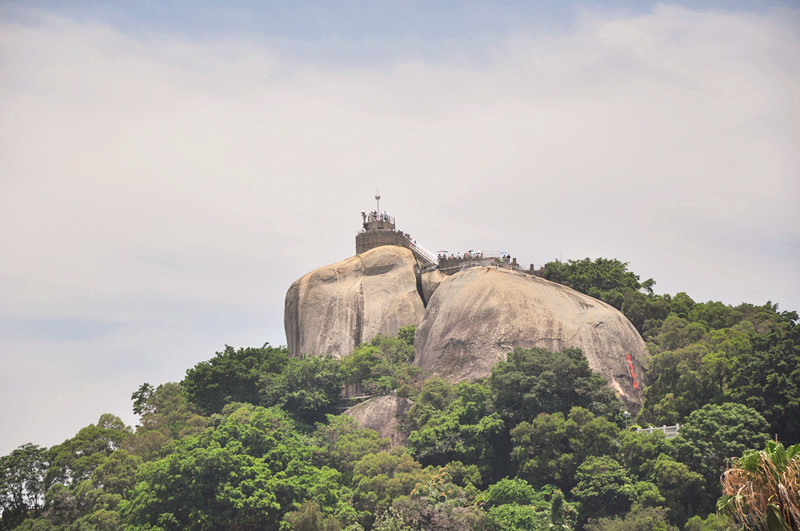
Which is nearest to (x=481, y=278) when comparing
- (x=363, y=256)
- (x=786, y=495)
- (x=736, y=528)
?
(x=363, y=256)

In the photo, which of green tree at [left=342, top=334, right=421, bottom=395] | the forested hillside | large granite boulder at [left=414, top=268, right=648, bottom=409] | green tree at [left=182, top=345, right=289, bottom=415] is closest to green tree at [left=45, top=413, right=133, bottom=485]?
the forested hillside

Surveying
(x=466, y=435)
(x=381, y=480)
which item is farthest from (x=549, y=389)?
(x=381, y=480)

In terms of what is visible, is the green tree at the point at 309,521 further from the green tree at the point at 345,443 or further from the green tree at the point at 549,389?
the green tree at the point at 549,389

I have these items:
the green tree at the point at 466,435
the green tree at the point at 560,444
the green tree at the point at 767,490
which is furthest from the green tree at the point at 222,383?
the green tree at the point at 767,490

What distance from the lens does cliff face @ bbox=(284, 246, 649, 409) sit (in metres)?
60.5

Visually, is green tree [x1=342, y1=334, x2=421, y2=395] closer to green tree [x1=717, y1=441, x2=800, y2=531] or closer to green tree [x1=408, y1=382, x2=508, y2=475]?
green tree [x1=408, y1=382, x2=508, y2=475]

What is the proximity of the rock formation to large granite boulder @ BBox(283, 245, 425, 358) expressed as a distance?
1250cm

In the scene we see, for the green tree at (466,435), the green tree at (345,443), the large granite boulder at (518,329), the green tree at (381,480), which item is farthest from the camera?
the large granite boulder at (518,329)

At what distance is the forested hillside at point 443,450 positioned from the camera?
155ft

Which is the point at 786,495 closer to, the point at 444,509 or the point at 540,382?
the point at 444,509

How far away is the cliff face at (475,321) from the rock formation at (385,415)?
3494mm

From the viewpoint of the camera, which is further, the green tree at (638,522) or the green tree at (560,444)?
the green tree at (560,444)

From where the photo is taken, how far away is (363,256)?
76.4m

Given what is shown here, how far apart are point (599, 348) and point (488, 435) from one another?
10.6 m
